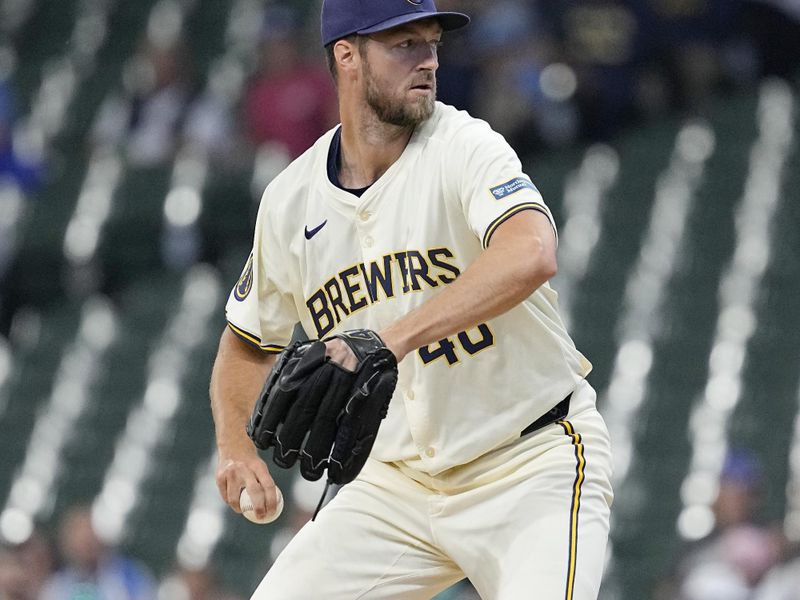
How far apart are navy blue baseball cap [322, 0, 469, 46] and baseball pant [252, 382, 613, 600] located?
2.77 ft

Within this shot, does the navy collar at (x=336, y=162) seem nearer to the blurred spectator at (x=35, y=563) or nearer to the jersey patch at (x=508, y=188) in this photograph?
the jersey patch at (x=508, y=188)

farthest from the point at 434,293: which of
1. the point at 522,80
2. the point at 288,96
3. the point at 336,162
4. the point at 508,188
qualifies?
the point at 288,96

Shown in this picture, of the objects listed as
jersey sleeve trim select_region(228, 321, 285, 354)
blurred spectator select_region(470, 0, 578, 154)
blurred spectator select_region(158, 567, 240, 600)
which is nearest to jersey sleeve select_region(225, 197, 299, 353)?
jersey sleeve trim select_region(228, 321, 285, 354)

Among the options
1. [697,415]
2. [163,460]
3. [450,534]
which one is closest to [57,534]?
[163,460]

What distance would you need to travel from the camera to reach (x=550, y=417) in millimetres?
3287

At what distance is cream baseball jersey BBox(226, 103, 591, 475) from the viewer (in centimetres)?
323

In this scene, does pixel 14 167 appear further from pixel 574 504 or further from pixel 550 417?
pixel 574 504

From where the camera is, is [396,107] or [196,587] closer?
[396,107]

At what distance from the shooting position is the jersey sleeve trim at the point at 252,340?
11.6 feet

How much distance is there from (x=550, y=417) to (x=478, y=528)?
275mm

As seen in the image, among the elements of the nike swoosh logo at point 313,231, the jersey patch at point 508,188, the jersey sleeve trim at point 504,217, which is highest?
the jersey patch at point 508,188

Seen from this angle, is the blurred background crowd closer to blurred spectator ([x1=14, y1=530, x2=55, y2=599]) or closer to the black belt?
blurred spectator ([x1=14, y1=530, x2=55, y2=599])

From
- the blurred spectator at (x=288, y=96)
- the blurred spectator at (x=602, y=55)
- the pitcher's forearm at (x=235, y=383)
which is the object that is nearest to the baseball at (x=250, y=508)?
the pitcher's forearm at (x=235, y=383)

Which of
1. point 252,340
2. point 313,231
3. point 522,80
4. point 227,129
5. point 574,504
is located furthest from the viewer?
point 227,129
